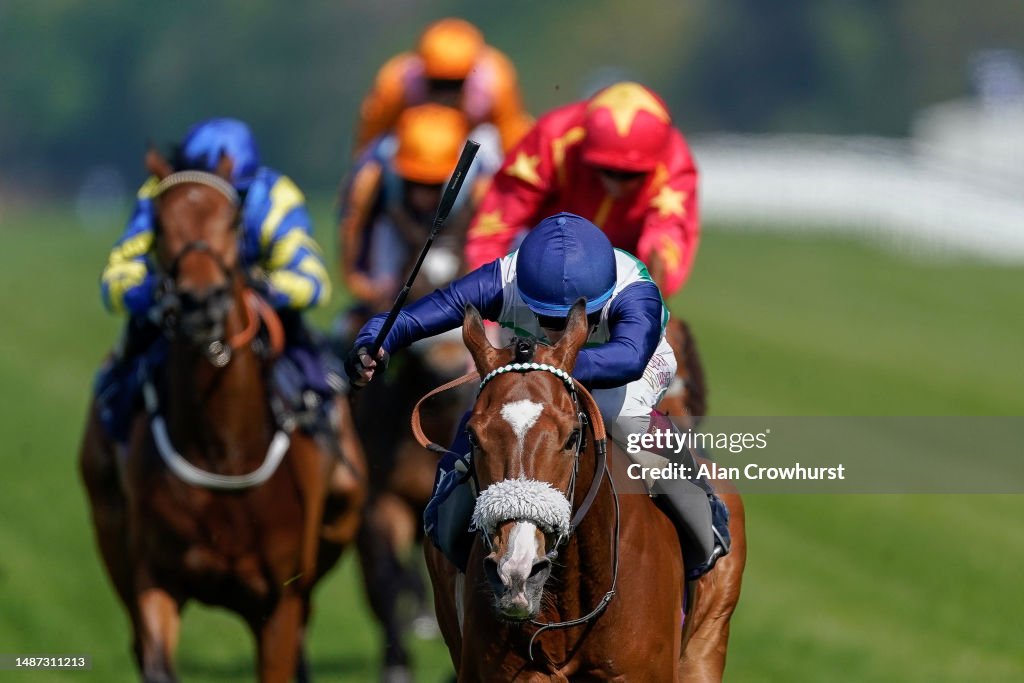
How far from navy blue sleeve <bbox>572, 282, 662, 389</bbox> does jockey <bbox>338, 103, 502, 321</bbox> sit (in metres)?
4.08

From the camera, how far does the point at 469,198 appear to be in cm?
985

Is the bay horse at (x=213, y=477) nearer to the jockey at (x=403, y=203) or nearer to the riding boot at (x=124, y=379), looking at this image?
the riding boot at (x=124, y=379)

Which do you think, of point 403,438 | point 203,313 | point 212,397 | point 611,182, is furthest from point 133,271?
point 403,438

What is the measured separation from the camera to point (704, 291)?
25.1 meters

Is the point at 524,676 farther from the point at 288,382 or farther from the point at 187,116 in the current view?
the point at 187,116

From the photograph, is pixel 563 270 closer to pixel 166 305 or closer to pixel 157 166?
pixel 166 305

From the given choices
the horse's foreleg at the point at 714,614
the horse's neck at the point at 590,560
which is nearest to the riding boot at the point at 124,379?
the horse's foreleg at the point at 714,614

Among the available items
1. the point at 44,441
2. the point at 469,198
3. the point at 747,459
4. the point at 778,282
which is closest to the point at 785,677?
the point at 747,459

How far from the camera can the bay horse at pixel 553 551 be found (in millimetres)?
4547

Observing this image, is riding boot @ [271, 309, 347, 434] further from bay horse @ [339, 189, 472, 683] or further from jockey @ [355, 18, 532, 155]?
jockey @ [355, 18, 532, 155]

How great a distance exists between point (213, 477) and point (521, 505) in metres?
3.10

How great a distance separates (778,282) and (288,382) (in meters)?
18.5

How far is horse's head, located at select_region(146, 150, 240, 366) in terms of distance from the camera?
7.01 meters

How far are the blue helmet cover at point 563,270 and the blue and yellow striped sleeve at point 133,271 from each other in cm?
262
